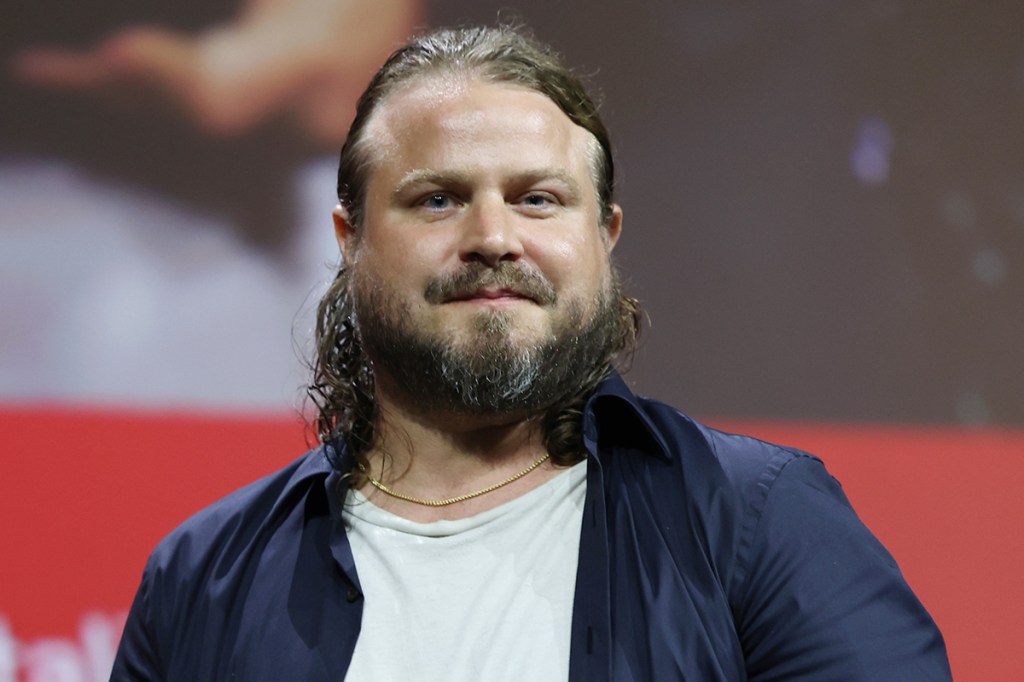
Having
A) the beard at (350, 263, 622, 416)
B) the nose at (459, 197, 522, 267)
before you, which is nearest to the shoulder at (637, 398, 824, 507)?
the beard at (350, 263, 622, 416)

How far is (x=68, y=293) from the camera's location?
224cm

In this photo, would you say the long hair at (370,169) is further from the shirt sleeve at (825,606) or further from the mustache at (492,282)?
the shirt sleeve at (825,606)

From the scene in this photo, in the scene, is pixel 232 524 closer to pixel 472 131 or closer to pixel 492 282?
pixel 492 282

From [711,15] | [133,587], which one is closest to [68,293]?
[133,587]

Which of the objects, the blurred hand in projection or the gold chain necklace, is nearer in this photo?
the gold chain necklace

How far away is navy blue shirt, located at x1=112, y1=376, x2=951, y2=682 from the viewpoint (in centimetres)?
129

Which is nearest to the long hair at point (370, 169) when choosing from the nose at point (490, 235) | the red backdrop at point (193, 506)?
the nose at point (490, 235)

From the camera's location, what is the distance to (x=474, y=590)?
1.43 m

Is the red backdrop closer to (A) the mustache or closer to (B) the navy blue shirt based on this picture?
(B) the navy blue shirt

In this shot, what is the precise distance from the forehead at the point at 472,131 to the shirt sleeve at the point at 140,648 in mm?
651

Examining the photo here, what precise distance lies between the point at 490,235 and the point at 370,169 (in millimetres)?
278

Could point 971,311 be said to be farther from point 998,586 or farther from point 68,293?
point 68,293

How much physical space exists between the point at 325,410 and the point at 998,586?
1.24 metres

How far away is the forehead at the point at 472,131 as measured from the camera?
5.15 feet
